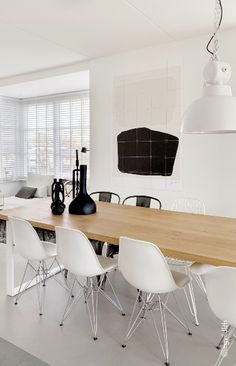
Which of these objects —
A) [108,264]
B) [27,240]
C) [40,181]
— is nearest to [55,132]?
[40,181]

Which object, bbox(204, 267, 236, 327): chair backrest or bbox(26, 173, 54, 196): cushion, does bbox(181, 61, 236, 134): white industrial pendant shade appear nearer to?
bbox(204, 267, 236, 327): chair backrest

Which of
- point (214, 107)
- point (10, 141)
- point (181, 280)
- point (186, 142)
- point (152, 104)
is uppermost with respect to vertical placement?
point (152, 104)

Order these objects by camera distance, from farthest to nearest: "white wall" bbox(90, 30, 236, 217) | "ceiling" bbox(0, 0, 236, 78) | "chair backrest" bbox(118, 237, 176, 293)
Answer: "white wall" bbox(90, 30, 236, 217)
"ceiling" bbox(0, 0, 236, 78)
"chair backrest" bbox(118, 237, 176, 293)

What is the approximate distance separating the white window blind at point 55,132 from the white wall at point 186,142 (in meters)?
2.01

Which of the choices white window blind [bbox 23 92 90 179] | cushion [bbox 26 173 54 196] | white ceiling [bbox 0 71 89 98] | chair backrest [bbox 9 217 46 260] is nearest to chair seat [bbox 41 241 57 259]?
chair backrest [bbox 9 217 46 260]

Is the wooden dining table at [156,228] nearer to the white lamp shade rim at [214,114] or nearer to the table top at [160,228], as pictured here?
the table top at [160,228]

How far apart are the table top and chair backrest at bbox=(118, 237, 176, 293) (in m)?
0.10

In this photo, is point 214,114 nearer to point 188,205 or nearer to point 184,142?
point 188,205

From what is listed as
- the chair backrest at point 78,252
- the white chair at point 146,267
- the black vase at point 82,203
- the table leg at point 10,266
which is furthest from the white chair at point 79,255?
the table leg at point 10,266

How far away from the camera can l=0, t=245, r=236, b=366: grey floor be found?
2.04m

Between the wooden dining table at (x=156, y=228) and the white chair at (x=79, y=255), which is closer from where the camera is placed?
the wooden dining table at (x=156, y=228)

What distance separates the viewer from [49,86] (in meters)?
6.30

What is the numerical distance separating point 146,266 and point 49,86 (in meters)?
5.30

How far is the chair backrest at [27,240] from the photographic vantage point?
2.48 m
